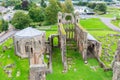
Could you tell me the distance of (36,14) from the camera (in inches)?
2995

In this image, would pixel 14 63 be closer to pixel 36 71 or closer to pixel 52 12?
pixel 36 71

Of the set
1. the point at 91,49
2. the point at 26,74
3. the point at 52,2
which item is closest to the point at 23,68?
the point at 26,74

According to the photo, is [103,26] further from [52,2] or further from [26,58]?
[26,58]

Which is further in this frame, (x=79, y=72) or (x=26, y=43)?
(x=26, y=43)

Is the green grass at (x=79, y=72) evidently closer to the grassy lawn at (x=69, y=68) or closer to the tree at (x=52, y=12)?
the grassy lawn at (x=69, y=68)

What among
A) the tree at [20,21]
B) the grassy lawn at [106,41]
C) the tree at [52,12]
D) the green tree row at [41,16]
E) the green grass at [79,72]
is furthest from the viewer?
the tree at [52,12]

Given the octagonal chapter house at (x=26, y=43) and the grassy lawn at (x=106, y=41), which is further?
the octagonal chapter house at (x=26, y=43)

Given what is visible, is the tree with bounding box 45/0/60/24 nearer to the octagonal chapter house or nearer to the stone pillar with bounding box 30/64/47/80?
the octagonal chapter house

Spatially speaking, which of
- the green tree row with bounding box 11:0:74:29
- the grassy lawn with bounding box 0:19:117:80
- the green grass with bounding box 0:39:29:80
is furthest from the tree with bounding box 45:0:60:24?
the green grass with bounding box 0:39:29:80

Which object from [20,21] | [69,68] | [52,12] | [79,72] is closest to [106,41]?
[69,68]

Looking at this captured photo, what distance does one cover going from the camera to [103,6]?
103m

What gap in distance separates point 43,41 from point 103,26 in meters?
35.0

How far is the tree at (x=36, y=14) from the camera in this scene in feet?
247

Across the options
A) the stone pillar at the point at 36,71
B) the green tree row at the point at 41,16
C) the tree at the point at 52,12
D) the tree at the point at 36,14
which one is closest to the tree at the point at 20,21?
the green tree row at the point at 41,16
